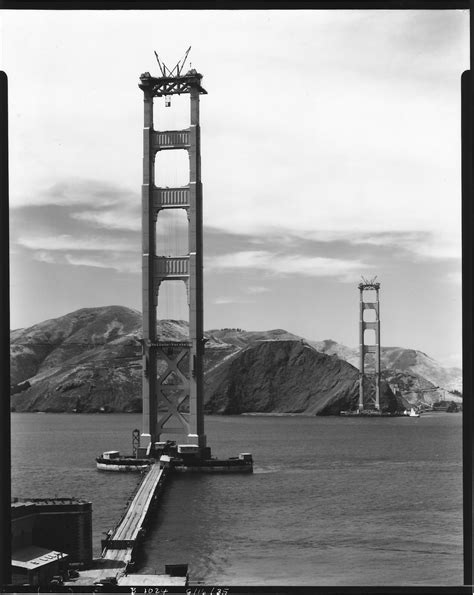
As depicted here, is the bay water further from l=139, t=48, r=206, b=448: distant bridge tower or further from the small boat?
the small boat

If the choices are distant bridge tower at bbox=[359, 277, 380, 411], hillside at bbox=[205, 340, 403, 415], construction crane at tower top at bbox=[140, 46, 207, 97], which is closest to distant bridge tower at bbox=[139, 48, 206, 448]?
construction crane at tower top at bbox=[140, 46, 207, 97]

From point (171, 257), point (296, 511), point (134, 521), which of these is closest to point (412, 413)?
point (171, 257)

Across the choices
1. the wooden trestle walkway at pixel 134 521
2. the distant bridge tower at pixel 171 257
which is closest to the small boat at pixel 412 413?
the distant bridge tower at pixel 171 257

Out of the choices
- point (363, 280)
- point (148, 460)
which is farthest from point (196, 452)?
point (363, 280)

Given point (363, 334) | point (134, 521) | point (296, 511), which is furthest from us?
point (363, 334)

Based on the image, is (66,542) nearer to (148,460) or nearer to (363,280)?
(148,460)

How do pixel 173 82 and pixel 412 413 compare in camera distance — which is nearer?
pixel 173 82

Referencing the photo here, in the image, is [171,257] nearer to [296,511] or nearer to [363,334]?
[296,511]
